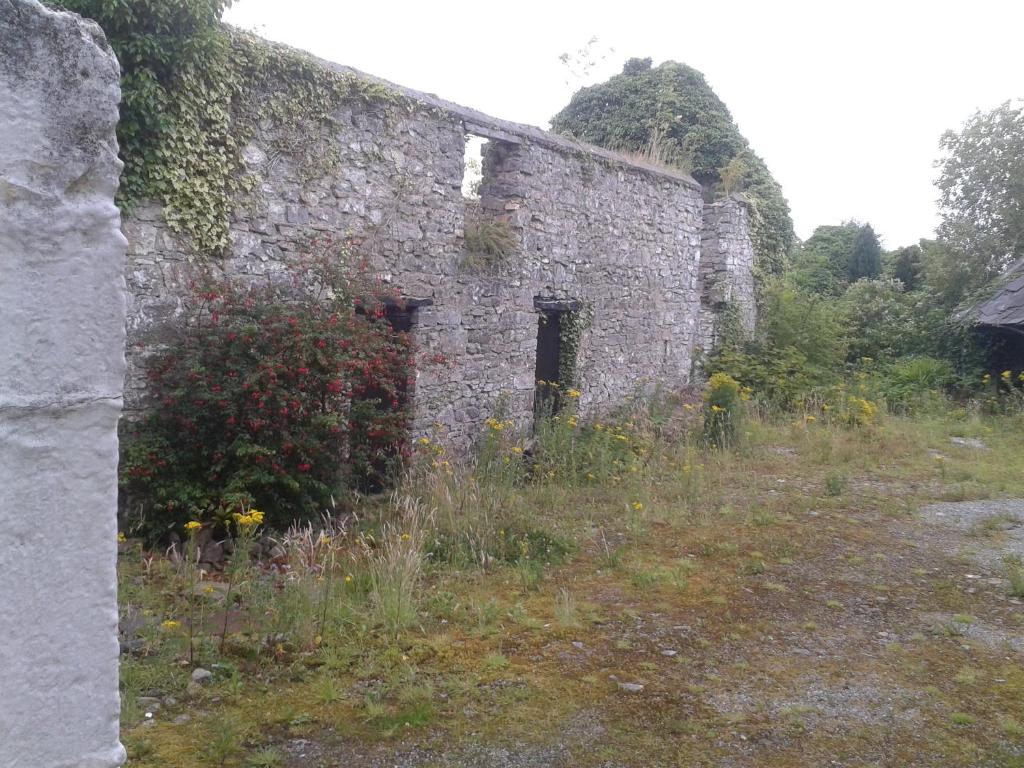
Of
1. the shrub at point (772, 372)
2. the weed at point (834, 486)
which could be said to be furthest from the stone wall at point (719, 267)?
the weed at point (834, 486)

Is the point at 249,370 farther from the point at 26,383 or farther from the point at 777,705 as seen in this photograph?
the point at 26,383

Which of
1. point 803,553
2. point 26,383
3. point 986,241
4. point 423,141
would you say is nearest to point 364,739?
point 26,383

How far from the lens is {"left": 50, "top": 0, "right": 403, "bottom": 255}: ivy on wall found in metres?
5.60

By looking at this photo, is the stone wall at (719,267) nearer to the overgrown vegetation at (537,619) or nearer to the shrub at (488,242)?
the shrub at (488,242)

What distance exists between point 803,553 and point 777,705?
9.02ft

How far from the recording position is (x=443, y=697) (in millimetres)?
3988

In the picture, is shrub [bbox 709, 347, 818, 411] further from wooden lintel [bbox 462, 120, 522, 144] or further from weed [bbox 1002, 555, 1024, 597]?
weed [bbox 1002, 555, 1024, 597]

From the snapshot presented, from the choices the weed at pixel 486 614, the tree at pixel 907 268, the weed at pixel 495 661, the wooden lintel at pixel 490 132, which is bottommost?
the weed at pixel 495 661

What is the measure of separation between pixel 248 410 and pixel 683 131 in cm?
1166

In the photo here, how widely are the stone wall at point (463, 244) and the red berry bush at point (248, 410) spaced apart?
0.24 m

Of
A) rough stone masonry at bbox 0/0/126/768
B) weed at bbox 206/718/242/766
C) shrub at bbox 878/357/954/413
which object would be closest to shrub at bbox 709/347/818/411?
shrub at bbox 878/357/954/413

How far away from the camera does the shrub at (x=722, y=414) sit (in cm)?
1048

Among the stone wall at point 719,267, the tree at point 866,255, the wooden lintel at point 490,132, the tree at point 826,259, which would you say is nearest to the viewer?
the wooden lintel at point 490,132

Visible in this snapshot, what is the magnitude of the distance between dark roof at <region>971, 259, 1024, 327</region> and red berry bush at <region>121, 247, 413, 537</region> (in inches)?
430
